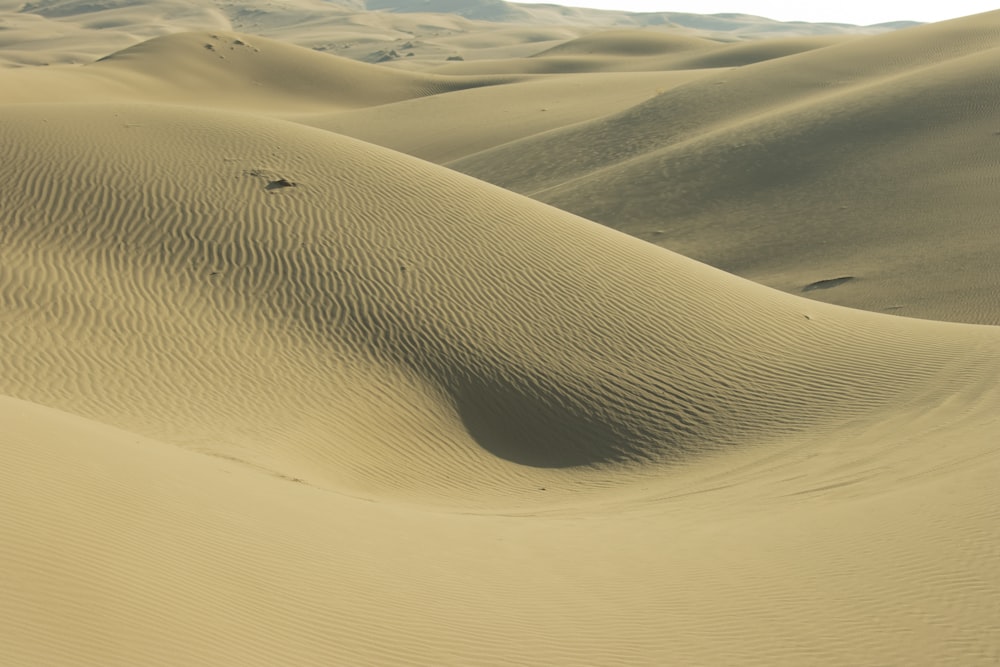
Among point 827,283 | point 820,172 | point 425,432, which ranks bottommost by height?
point 827,283

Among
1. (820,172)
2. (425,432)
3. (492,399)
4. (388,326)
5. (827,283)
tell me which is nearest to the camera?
(425,432)

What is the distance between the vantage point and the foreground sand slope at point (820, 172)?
736 inches

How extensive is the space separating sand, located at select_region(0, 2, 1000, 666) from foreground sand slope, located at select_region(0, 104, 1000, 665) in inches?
1.5

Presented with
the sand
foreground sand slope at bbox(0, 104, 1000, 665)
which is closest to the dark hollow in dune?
the sand

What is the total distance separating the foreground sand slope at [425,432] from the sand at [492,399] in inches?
1.5

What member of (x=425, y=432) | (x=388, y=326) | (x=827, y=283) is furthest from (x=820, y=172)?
(x=425, y=432)

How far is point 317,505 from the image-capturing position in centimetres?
723

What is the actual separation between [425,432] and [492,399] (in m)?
0.97

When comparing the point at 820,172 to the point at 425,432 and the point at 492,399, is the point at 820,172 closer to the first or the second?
the point at 492,399

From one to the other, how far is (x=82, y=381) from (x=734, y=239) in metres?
14.6

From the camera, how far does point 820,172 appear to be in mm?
23453

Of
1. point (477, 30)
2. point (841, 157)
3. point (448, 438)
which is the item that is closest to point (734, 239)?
point (841, 157)

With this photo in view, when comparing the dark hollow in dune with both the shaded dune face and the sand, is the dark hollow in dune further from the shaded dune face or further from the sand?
the shaded dune face

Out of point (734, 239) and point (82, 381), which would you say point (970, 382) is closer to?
point (82, 381)
